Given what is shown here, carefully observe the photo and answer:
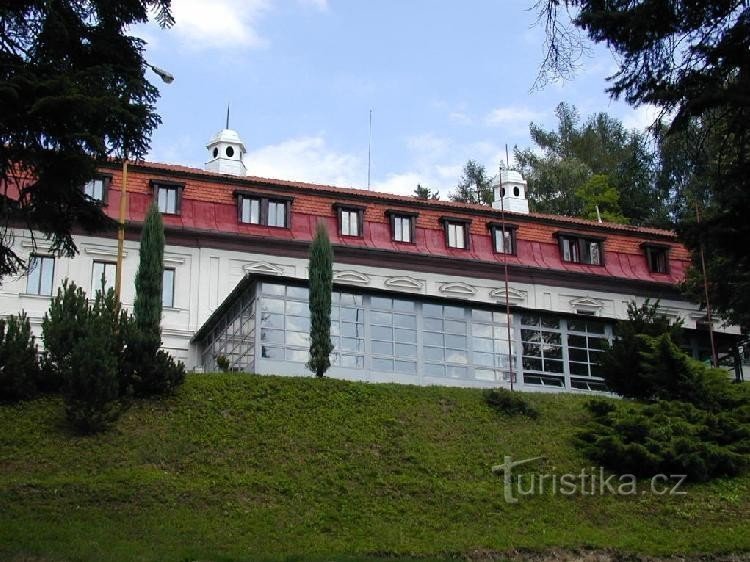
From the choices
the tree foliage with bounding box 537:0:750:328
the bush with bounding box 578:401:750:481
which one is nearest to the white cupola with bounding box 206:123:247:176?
the bush with bounding box 578:401:750:481

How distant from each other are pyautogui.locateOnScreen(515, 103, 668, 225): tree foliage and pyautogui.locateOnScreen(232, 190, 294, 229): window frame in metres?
16.4

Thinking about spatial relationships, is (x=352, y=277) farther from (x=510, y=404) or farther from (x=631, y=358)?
(x=510, y=404)

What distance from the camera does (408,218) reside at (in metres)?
37.2

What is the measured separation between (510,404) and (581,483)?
3819 mm

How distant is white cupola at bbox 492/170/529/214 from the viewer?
4300 cm

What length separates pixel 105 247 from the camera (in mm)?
33281

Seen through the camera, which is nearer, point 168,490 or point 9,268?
point 9,268

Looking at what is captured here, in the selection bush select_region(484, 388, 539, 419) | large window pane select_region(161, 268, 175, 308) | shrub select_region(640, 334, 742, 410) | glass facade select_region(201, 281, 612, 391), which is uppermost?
large window pane select_region(161, 268, 175, 308)

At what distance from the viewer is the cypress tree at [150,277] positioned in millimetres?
26141

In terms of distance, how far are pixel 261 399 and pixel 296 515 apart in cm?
533

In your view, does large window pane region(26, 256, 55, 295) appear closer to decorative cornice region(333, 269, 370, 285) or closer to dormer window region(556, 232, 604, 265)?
decorative cornice region(333, 269, 370, 285)

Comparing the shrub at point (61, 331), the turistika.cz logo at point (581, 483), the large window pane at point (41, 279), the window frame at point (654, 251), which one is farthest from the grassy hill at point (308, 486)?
the window frame at point (654, 251)

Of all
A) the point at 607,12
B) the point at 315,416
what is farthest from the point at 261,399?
the point at 607,12

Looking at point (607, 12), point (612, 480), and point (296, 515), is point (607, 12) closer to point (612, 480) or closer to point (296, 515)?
point (296, 515)
